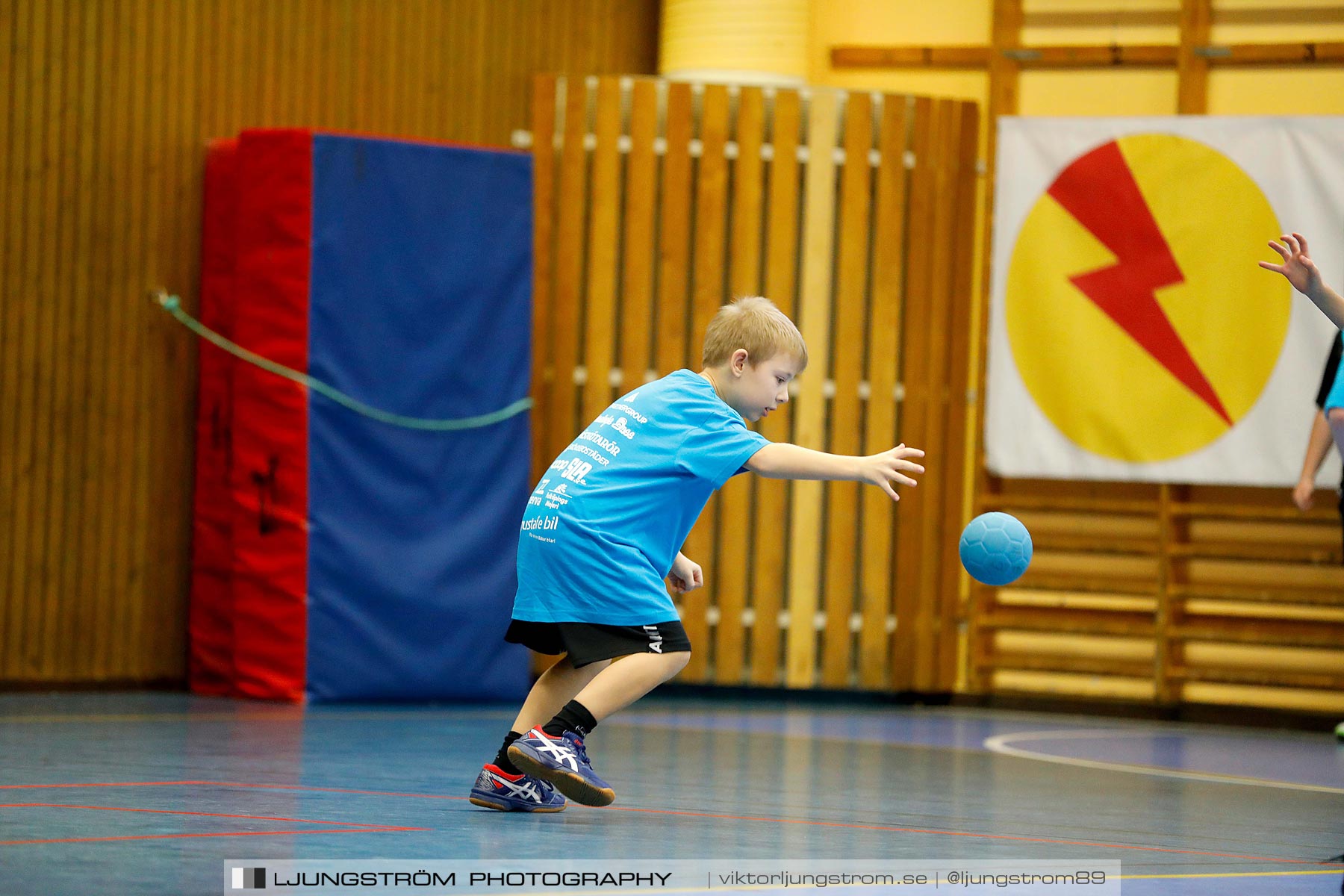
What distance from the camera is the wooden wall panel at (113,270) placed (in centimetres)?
795

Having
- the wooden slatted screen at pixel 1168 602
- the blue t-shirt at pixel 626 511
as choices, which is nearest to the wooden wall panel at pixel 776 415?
the wooden slatted screen at pixel 1168 602

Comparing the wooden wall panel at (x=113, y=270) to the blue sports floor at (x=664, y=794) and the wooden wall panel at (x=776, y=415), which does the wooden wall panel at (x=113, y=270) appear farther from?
the wooden wall panel at (x=776, y=415)

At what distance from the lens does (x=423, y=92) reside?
8820 millimetres

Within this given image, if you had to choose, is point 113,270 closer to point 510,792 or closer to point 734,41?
point 734,41

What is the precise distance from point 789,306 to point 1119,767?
3327 mm

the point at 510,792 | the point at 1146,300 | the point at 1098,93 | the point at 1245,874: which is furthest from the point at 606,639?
the point at 1098,93

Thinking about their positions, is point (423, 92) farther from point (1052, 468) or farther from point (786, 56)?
point (1052, 468)

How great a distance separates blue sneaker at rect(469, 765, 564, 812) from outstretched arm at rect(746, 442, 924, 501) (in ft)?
3.44

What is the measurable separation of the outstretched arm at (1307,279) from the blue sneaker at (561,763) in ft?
7.31

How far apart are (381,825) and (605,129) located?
529 cm

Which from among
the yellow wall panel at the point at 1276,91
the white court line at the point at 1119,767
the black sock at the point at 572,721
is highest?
the yellow wall panel at the point at 1276,91

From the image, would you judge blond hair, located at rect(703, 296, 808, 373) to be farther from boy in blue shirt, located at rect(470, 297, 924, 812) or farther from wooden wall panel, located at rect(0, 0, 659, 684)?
wooden wall panel, located at rect(0, 0, 659, 684)

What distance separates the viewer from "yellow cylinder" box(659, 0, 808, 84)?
353 inches

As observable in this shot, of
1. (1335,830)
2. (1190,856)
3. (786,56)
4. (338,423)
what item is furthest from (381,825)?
(786,56)
